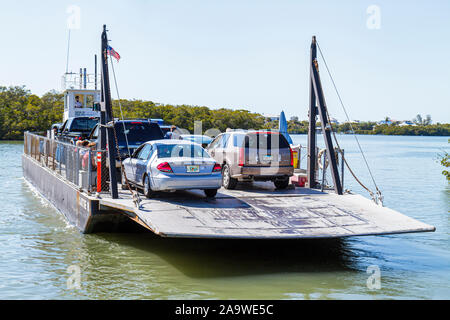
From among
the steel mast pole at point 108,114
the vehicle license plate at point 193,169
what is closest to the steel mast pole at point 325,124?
the vehicle license plate at point 193,169

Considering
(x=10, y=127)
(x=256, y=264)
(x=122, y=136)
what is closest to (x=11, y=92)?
(x=10, y=127)

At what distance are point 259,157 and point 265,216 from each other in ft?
10.0

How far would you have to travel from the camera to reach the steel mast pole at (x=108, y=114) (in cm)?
1191

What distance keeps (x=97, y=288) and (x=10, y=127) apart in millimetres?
76246

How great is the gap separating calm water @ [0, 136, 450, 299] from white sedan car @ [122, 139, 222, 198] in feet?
4.79

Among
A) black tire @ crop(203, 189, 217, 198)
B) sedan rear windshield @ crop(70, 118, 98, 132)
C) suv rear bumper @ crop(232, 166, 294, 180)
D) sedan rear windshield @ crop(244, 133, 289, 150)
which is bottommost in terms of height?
black tire @ crop(203, 189, 217, 198)

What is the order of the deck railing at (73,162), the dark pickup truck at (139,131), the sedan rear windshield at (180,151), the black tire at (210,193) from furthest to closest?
the dark pickup truck at (139,131) → the deck railing at (73,162) → the black tire at (210,193) → the sedan rear windshield at (180,151)

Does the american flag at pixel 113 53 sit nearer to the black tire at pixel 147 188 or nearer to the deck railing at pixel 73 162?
the deck railing at pixel 73 162

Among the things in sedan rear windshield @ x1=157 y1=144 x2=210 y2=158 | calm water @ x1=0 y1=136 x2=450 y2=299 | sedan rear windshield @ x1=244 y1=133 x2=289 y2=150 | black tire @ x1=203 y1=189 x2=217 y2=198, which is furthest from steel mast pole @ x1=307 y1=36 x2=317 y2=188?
sedan rear windshield @ x1=157 y1=144 x2=210 y2=158

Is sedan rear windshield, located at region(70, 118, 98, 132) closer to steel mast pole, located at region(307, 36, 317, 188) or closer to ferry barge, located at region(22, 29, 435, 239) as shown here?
ferry barge, located at region(22, 29, 435, 239)

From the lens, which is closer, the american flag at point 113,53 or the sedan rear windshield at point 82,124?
the american flag at point 113,53

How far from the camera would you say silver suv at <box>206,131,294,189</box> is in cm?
1338

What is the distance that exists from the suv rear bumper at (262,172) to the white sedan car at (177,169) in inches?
54.7
